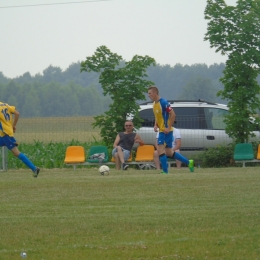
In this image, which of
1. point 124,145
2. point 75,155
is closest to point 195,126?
Result: point 124,145

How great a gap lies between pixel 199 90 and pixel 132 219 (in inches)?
3481

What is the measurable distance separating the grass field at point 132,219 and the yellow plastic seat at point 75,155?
7.96 metres

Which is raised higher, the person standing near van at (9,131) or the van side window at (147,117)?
the van side window at (147,117)

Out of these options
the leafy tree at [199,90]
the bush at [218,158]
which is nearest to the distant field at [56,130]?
the bush at [218,158]

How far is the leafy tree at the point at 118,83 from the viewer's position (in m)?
24.9

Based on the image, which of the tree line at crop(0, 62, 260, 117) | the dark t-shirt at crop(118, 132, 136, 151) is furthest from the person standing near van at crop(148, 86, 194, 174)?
the tree line at crop(0, 62, 260, 117)

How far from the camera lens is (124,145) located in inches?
887

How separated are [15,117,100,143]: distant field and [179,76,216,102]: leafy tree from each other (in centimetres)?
6388

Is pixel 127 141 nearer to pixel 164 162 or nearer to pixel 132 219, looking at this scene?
pixel 164 162

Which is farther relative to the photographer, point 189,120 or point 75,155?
point 189,120

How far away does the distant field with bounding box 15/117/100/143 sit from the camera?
30547mm

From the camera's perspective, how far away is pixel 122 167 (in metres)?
22.2

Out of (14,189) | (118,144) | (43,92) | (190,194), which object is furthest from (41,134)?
(43,92)

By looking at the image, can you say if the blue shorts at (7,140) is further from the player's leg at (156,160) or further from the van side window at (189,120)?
the van side window at (189,120)
